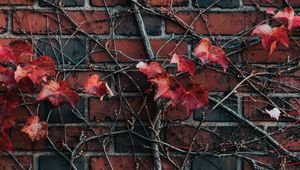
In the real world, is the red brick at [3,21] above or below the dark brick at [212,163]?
above

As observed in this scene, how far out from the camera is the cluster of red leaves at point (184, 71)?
1704 mm

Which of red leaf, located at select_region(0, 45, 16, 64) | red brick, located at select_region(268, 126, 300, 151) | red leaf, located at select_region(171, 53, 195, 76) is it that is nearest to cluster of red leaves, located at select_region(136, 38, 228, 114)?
red leaf, located at select_region(171, 53, 195, 76)

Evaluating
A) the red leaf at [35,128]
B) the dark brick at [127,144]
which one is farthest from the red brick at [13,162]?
the dark brick at [127,144]

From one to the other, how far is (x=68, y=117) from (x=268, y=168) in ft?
2.45

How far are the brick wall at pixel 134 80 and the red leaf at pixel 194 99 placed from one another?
0.09 m

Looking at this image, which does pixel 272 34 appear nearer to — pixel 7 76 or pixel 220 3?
pixel 220 3

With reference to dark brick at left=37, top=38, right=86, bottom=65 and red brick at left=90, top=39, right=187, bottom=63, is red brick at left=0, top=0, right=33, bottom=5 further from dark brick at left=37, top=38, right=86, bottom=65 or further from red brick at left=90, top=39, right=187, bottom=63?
red brick at left=90, top=39, right=187, bottom=63

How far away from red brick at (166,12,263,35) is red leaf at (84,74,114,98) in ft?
1.01

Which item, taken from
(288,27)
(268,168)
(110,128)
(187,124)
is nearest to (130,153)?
(110,128)

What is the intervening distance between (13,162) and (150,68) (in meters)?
0.60

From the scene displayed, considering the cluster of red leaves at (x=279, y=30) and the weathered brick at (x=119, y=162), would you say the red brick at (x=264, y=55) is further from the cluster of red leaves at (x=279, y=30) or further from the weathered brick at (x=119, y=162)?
A: the weathered brick at (x=119, y=162)

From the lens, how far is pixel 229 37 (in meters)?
1.82

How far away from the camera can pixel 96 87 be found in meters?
1.74

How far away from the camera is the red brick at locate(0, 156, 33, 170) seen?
181 cm
